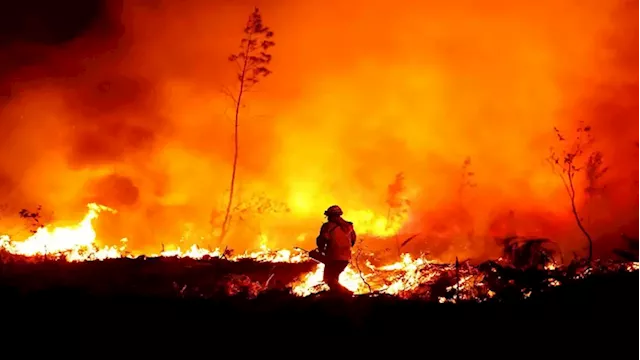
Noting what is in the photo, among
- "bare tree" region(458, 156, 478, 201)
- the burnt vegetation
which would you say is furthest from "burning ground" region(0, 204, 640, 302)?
"bare tree" region(458, 156, 478, 201)

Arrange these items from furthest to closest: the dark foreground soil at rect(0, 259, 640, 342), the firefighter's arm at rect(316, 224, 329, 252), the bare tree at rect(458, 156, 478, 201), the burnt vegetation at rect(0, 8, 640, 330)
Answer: the bare tree at rect(458, 156, 478, 201) → the firefighter's arm at rect(316, 224, 329, 252) → the burnt vegetation at rect(0, 8, 640, 330) → the dark foreground soil at rect(0, 259, 640, 342)

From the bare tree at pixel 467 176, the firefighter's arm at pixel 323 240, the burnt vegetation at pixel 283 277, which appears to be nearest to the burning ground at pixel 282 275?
the burnt vegetation at pixel 283 277

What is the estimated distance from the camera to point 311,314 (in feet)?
24.8

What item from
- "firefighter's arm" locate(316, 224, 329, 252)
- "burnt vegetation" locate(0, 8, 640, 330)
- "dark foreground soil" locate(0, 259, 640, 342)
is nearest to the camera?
"dark foreground soil" locate(0, 259, 640, 342)

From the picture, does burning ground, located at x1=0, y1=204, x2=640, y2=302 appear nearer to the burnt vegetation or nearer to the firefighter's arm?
the burnt vegetation

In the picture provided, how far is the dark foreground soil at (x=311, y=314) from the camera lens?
6922mm

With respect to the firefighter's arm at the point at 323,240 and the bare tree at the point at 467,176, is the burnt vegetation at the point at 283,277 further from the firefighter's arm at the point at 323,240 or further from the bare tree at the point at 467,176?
the bare tree at the point at 467,176

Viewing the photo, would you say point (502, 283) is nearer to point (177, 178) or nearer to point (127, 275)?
point (127, 275)

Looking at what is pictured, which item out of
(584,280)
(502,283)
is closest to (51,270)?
(502,283)

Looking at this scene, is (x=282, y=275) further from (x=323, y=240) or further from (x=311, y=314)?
(x=311, y=314)

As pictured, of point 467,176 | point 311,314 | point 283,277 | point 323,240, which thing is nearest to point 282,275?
point 283,277

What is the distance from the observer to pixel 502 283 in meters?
8.30

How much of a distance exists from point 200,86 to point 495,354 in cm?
2764

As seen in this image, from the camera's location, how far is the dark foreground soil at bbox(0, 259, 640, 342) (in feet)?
22.7
